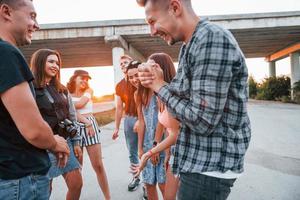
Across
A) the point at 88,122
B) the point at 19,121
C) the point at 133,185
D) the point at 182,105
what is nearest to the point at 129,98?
the point at 88,122

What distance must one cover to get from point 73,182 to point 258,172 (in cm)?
359

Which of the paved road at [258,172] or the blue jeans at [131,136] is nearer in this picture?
the paved road at [258,172]

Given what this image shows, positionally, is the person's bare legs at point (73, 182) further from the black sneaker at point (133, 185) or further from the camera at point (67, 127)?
the black sneaker at point (133, 185)

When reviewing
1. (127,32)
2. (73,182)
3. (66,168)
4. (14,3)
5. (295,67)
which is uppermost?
(127,32)

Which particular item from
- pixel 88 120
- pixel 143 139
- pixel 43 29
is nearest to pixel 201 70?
pixel 143 139

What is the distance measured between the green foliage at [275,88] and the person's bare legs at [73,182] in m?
21.3

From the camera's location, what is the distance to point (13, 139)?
158 centimetres

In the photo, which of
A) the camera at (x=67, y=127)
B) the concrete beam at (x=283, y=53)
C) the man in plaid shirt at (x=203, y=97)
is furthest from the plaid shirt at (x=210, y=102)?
the concrete beam at (x=283, y=53)

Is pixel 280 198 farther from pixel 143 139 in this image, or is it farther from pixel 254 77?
pixel 254 77

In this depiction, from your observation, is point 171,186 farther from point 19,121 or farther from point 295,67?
point 295,67

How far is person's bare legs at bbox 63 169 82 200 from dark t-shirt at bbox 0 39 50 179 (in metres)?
1.66

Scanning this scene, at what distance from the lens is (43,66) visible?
322 centimetres

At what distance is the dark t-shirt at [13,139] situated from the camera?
142 cm

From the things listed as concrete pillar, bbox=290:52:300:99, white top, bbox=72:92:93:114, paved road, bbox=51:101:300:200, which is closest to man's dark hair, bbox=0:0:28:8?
white top, bbox=72:92:93:114
